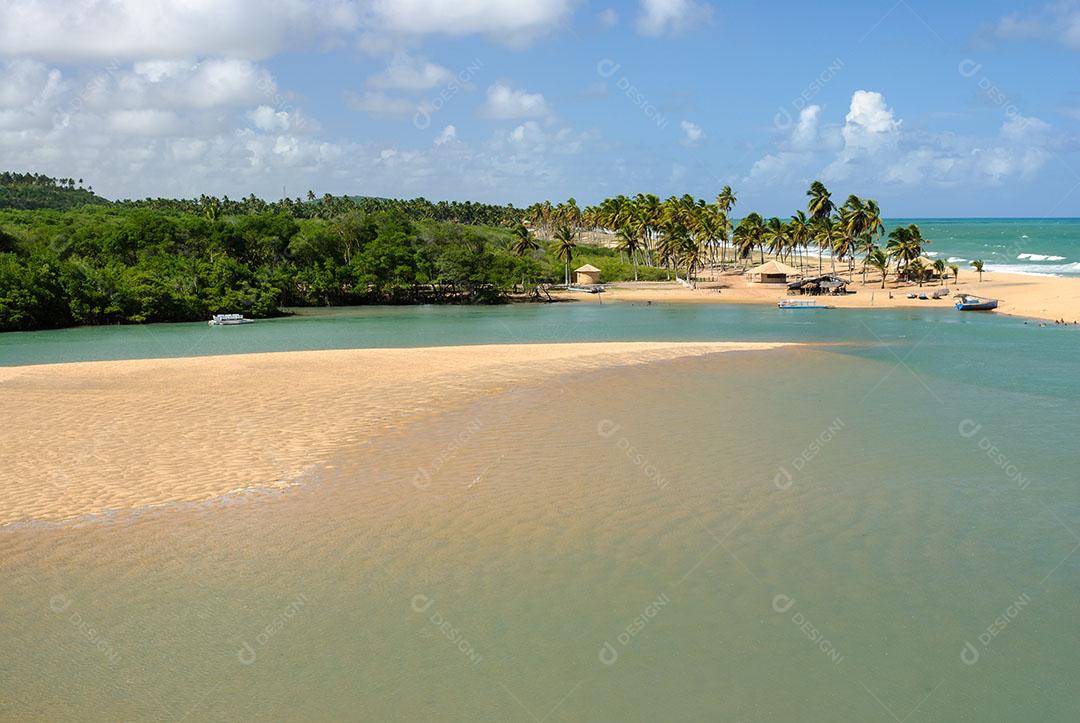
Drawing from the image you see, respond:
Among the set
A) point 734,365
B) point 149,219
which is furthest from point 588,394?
point 149,219

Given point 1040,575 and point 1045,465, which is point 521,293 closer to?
point 1045,465

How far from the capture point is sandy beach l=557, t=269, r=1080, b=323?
5617 cm

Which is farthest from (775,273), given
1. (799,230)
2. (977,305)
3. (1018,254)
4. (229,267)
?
(1018,254)

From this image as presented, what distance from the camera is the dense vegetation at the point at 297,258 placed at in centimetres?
5800

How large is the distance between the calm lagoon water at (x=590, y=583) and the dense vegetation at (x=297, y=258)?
1842 inches

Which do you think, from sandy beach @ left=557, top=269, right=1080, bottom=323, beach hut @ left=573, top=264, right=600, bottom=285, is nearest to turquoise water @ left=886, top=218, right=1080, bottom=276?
sandy beach @ left=557, top=269, right=1080, bottom=323

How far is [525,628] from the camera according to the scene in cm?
1025

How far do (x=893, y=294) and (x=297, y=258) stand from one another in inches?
→ 1977

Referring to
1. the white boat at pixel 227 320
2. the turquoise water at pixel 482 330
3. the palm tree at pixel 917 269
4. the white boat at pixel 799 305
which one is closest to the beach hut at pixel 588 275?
the turquoise water at pixel 482 330

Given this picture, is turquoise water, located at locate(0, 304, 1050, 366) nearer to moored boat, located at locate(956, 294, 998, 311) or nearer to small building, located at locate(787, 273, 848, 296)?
moored boat, located at locate(956, 294, 998, 311)

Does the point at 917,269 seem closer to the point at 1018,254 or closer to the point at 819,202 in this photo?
the point at 819,202

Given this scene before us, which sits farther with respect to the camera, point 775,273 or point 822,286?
point 775,273

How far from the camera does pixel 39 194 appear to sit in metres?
153

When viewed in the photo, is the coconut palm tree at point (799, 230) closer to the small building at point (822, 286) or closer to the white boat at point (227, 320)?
the small building at point (822, 286)
